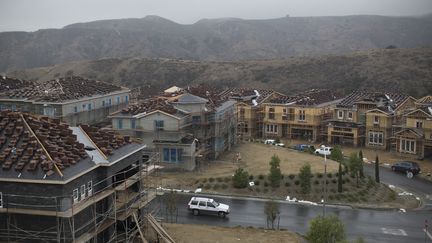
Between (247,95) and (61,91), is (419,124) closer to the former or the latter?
(247,95)

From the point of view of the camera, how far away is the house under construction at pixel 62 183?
2320cm

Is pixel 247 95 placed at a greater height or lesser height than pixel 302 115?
greater

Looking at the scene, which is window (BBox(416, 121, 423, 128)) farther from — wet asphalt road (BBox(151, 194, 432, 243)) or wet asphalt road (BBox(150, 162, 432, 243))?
wet asphalt road (BBox(151, 194, 432, 243))

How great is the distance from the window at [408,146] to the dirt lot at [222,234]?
31.0m

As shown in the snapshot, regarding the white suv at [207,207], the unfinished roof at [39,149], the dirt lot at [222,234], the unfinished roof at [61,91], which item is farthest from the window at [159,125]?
the unfinished roof at [39,149]

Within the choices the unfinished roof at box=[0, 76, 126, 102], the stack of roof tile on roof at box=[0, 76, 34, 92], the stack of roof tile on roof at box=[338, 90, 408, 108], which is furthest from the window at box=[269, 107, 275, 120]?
the stack of roof tile on roof at box=[0, 76, 34, 92]

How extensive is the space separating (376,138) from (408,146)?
238 inches

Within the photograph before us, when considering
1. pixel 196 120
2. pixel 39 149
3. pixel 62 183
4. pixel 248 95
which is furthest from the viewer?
pixel 248 95

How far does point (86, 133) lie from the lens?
30344 millimetres

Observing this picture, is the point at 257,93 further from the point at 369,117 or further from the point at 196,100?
the point at 196,100

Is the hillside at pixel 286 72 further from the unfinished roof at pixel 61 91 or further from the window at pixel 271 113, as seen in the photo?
the unfinished roof at pixel 61 91

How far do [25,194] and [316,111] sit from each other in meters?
50.6

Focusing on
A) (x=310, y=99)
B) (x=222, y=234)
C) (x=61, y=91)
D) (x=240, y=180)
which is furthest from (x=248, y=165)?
(x=310, y=99)

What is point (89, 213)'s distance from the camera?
2586cm
